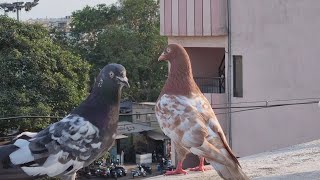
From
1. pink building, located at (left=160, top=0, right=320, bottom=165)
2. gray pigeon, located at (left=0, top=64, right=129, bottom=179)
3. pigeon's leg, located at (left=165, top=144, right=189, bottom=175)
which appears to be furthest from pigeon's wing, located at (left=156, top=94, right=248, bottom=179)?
pink building, located at (left=160, top=0, right=320, bottom=165)

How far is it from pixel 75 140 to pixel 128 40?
1843 centimetres

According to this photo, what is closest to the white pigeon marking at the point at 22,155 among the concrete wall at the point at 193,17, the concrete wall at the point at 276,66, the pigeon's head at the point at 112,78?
the pigeon's head at the point at 112,78

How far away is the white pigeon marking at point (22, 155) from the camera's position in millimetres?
3342

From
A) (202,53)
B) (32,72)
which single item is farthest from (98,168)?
(202,53)

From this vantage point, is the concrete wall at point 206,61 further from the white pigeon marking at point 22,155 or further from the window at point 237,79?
the white pigeon marking at point 22,155

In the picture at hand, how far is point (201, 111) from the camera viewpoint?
4.28 meters

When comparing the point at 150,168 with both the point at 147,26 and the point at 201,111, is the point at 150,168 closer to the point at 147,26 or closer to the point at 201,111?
the point at 147,26

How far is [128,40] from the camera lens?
2175 centimetres

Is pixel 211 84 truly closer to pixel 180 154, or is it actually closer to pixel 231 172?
pixel 180 154

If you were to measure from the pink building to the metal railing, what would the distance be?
0.12 feet

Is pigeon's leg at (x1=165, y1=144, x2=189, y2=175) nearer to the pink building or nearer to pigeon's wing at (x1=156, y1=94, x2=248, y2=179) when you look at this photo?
pigeon's wing at (x1=156, y1=94, x2=248, y2=179)

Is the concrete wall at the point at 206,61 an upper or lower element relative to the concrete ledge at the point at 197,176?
upper

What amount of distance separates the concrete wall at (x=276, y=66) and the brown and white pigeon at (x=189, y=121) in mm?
6031

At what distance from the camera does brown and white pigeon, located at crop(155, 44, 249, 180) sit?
13.2 feet
